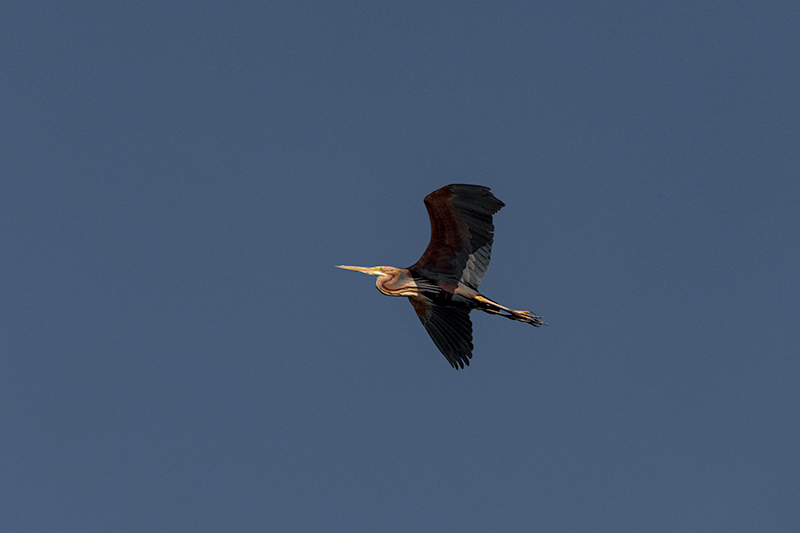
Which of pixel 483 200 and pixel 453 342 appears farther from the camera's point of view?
pixel 453 342

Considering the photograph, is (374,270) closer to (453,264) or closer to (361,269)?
(361,269)


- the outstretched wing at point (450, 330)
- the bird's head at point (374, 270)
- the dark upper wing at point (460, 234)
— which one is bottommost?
the outstretched wing at point (450, 330)

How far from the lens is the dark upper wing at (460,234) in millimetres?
27750

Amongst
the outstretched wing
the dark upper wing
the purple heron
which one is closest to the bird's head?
the purple heron

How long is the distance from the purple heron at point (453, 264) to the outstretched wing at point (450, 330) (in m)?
0.45

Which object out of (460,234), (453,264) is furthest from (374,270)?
(460,234)

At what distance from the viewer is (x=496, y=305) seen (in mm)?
28312

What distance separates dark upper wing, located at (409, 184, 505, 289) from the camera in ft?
91.0

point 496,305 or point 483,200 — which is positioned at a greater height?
point 483,200

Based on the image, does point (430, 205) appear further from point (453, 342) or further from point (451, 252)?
point (453, 342)

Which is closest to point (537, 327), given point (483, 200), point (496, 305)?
point (496, 305)

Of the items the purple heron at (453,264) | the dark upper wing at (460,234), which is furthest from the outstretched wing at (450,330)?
the dark upper wing at (460,234)

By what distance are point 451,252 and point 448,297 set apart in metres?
1.09

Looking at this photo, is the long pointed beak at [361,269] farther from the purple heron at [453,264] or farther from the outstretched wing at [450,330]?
the outstretched wing at [450,330]
